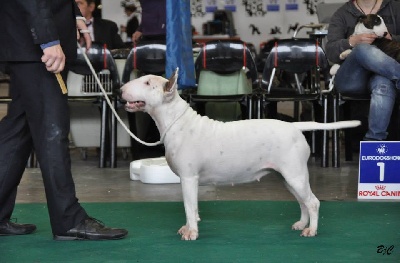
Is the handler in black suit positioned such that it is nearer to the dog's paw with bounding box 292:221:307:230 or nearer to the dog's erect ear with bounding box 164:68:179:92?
the dog's erect ear with bounding box 164:68:179:92

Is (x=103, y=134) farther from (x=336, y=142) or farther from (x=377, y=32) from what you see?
(x=377, y=32)

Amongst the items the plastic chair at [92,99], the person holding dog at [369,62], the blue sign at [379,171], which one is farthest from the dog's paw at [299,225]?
the plastic chair at [92,99]

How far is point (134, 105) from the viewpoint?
4.12 metres

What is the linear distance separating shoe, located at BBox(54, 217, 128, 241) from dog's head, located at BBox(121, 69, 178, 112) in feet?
1.85

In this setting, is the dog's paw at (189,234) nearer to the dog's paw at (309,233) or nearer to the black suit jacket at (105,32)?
the dog's paw at (309,233)

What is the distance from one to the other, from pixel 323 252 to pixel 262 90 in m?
3.76

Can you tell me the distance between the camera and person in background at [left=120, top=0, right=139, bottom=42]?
48.1 feet

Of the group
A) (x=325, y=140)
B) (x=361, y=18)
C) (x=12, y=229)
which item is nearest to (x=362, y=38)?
(x=361, y=18)

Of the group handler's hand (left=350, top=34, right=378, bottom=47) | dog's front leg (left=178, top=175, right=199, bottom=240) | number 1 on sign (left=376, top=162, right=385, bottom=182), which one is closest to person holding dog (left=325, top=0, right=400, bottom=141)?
handler's hand (left=350, top=34, right=378, bottom=47)

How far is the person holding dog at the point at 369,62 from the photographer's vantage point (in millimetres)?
6027

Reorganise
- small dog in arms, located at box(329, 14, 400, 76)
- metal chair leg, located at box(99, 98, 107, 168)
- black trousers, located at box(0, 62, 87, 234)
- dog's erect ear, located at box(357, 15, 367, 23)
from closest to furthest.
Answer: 1. black trousers, located at box(0, 62, 87, 234)
2. small dog in arms, located at box(329, 14, 400, 76)
3. dog's erect ear, located at box(357, 15, 367, 23)
4. metal chair leg, located at box(99, 98, 107, 168)

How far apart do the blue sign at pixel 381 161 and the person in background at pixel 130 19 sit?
9.66 metres

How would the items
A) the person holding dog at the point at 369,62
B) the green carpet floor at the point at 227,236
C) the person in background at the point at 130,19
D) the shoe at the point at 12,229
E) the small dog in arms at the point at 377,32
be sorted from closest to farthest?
the green carpet floor at the point at 227,236
the shoe at the point at 12,229
the person holding dog at the point at 369,62
the small dog in arms at the point at 377,32
the person in background at the point at 130,19

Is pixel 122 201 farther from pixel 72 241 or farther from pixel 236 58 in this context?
pixel 236 58
